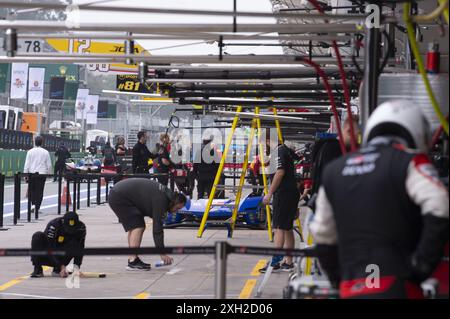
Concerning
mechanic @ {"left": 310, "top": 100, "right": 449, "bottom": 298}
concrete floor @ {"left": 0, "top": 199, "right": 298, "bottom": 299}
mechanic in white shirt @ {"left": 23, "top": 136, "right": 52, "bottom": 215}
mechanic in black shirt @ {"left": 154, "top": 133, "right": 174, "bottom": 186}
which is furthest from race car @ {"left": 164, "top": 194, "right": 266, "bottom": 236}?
mechanic @ {"left": 310, "top": 100, "right": 449, "bottom": 298}

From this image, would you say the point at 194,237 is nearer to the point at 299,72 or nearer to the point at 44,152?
the point at 44,152

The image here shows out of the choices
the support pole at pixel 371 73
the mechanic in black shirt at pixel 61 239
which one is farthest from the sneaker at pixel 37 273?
the support pole at pixel 371 73

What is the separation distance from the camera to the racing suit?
213 inches

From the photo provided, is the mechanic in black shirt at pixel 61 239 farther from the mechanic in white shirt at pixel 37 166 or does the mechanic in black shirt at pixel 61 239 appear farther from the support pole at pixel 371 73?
the mechanic in white shirt at pixel 37 166

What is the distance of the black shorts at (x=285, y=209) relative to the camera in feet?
46.2

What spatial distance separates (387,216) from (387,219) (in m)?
0.02

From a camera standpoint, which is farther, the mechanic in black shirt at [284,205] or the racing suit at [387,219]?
the mechanic in black shirt at [284,205]

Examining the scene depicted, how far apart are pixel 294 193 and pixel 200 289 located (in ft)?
8.04

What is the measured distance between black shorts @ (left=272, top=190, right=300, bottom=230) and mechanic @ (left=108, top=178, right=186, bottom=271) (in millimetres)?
1226

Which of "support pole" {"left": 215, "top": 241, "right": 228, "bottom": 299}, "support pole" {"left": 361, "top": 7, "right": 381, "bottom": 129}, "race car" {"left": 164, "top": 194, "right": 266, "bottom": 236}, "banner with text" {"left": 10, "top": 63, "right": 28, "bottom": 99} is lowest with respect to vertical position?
"race car" {"left": 164, "top": 194, "right": 266, "bottom": 236}

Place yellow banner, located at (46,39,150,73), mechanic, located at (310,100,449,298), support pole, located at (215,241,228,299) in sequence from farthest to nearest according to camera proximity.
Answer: yellow banner, located at (46,39,150,73)
support pole, located at (215,241,228,299)
mechanic, located at (310,100,449,298)

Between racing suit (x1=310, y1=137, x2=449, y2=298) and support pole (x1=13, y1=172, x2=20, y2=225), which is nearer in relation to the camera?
racing suit (x1=310, y1=137, x2=449, y2=298)

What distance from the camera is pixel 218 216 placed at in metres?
20.4

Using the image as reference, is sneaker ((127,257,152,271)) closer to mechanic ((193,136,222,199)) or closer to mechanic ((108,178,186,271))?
mechanic ((108,178,186,271))
